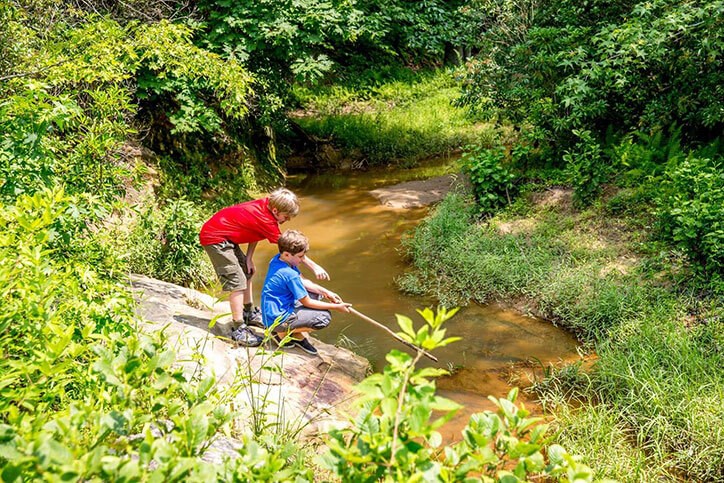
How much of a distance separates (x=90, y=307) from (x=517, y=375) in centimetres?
348

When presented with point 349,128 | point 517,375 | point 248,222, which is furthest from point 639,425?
point 349,128

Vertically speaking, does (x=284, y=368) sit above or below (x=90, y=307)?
below

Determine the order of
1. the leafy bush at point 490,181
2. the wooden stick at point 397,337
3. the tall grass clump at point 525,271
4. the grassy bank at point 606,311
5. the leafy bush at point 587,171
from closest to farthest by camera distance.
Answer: the wooden stick at point 397,337 < the grassy bank at point 606,311 < the tall grass clump at point 525,271 < the leafy bush at point 587,171 < the leafy bush at point 490,181

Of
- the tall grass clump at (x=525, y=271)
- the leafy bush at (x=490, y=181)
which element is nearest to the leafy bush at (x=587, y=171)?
the tall grass clump at (x=525, y=271)

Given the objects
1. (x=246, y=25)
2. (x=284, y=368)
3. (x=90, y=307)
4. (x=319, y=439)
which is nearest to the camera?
(x=90, y=307)

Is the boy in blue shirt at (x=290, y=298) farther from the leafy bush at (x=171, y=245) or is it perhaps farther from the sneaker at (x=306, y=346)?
the leafy bush at (x=171, y=245)

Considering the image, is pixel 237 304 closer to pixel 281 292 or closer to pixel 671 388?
pixel 281 292

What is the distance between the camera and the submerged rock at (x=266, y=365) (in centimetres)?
369

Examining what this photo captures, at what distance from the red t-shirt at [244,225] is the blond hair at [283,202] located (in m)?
0.14

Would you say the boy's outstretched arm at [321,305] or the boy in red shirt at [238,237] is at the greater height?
the boy in red shirt at [238,237]

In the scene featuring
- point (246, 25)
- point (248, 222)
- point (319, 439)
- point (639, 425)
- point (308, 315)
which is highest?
point (246, 25)

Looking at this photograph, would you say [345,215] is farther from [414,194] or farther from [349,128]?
[349,128]

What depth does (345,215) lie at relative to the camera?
939cm

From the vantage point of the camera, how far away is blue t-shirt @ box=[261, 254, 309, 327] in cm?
437
